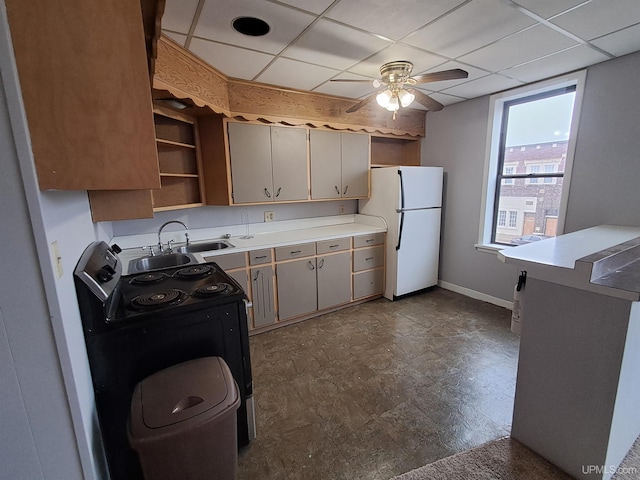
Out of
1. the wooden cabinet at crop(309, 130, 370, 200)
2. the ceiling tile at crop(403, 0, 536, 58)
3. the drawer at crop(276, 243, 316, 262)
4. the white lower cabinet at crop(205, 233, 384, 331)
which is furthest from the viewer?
the wooden cabinet at crop(309, 130, 370, 200)

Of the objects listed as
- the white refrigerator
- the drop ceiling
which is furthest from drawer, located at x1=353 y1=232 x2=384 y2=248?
the drop ceiling

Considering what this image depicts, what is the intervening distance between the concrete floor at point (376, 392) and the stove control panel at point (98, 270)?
1145mm

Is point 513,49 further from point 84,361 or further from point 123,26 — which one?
point 84,361

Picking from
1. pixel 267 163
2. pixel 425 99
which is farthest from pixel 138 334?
pixel 425 99

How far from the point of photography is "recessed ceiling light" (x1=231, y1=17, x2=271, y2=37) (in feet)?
5.81

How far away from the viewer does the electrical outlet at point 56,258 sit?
0.90m

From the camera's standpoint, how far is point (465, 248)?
3.72 metres

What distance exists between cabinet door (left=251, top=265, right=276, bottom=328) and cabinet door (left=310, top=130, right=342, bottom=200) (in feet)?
3.51

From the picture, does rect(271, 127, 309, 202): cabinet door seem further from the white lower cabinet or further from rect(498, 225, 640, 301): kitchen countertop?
rect(498, 225, 640, 301): kitchen countertop

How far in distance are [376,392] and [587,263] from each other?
1.49 metres

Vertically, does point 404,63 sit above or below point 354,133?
above

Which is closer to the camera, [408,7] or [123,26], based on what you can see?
[123,26]

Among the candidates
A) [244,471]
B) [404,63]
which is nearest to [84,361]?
[244,471]

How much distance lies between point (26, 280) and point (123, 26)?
0.83m
